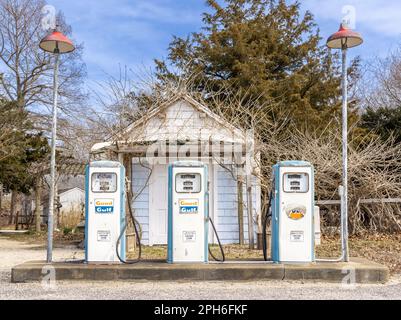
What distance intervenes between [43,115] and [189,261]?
858 inches

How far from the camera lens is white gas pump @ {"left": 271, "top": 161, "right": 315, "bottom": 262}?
Answer: 8156 millimetres

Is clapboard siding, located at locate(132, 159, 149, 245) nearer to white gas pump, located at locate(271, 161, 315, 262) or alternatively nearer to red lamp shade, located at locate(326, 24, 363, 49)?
white gas pump, located at locate(271, 161, 315, 262)

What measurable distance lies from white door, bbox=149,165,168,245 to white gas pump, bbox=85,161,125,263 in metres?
4.86

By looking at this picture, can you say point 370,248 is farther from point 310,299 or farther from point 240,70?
point 240,70

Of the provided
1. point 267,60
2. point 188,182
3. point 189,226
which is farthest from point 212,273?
point 267,60

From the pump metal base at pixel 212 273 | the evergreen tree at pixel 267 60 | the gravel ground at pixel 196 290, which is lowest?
the gravel ground at pixel 196 290

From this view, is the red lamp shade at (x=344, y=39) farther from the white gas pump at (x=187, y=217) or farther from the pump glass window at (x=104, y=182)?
the pump glass window at (x=104, y=182)

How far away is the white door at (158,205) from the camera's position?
13.0 metres

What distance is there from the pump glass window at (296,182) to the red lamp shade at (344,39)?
223 cm

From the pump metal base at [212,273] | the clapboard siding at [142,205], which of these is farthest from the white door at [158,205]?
the pump metal base at [212,273]

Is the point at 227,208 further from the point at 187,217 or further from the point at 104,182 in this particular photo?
the point at 104,182

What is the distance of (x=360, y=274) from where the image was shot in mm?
7855

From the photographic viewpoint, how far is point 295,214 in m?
8.17

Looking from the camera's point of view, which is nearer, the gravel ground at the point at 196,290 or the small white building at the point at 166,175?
the gravel ground at the point at 196,290
